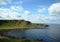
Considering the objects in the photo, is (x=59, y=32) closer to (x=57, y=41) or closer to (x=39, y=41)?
(x=57, y=41)

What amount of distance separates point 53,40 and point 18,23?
15762 millimetres

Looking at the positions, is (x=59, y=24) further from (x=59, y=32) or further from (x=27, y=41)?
(x=27, y=41)

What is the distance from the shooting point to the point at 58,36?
21.5 metres

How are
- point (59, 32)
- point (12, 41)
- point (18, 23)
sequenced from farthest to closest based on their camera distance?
point (18, 23), point (59, 32), point (12, 41)

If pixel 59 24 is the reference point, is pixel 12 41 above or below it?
below

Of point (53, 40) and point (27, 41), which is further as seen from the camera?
point (53, 40)

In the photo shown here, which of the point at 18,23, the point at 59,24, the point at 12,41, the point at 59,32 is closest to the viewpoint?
the point at 12,41

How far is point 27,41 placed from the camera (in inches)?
712

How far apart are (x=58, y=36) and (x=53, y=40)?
1.85 m

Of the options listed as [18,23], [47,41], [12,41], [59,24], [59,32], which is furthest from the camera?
[18,23]

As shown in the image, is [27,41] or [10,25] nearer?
[27,41]

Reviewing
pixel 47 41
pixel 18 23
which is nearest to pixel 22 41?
pixel 47 41

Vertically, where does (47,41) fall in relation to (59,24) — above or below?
below

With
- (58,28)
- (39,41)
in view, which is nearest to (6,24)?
(58,28)
